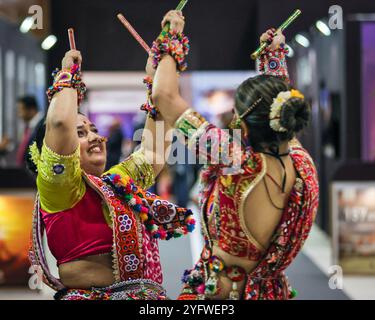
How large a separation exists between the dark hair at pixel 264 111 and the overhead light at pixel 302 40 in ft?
20.7

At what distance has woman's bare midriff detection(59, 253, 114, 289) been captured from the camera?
7.55ft

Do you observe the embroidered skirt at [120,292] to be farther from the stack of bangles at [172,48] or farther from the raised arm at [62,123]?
the stack of bangles at [172,48]

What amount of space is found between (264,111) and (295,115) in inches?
3.2

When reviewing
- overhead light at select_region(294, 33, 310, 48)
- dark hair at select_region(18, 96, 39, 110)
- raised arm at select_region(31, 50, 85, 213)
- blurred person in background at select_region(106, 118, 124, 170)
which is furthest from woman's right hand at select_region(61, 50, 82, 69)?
overhead light at select_region(294, 33, 310, 48)

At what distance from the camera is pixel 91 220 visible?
232 cm

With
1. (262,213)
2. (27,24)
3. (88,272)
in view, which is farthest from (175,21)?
(27,24)

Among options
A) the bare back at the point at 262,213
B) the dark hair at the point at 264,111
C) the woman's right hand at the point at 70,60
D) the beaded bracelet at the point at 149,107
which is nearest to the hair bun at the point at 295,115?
the dark hair at the point at 264,111

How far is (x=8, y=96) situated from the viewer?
8219 millimetres

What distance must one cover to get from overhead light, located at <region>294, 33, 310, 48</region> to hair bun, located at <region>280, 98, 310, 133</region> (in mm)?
6292

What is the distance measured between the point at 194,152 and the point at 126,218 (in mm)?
404

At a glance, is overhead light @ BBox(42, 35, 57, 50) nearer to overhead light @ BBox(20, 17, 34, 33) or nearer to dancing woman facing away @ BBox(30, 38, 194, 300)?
overhead light @ BBox(20, 17, 34, 33)

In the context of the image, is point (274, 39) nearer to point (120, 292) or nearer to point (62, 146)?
point (62, 146)

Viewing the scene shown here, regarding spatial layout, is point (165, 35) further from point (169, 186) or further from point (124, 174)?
point (169, 186)

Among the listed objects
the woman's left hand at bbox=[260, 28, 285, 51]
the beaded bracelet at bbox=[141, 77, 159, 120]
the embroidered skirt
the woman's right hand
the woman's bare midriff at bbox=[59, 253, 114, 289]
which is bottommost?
the embroidered skirt
